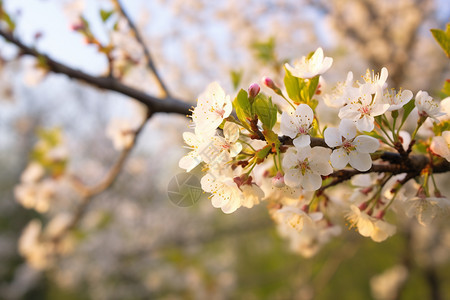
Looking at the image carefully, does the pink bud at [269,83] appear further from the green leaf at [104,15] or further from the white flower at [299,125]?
the green leaf at [104,15]

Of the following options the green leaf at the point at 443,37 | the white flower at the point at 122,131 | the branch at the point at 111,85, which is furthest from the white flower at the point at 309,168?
the white flower at the point at 122,131

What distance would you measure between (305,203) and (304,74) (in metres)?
0.27

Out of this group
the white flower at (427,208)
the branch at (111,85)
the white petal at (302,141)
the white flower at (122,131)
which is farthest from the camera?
the white flower at (122,131)

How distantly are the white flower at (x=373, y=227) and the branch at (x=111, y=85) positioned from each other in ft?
1.82

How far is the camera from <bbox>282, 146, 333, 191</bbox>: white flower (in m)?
0.50

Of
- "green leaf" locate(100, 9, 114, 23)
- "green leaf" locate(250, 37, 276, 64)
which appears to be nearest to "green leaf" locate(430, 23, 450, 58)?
"green leaf" locate(250, 37, 276, 64)

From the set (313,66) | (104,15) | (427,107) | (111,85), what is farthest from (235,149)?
(104,15)

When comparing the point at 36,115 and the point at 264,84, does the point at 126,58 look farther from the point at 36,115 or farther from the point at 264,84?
the point at 36,115

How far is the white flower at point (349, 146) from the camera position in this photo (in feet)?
1.60

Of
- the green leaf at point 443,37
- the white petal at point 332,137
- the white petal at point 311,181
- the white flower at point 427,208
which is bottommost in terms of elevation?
the white flower at point 427,208

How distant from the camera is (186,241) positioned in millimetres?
3795

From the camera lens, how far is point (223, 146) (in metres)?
0.52

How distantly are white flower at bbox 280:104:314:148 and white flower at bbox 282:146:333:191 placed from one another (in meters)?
0.03

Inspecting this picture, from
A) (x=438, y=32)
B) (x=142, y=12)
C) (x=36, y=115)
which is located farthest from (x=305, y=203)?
(x=36, y=115)
